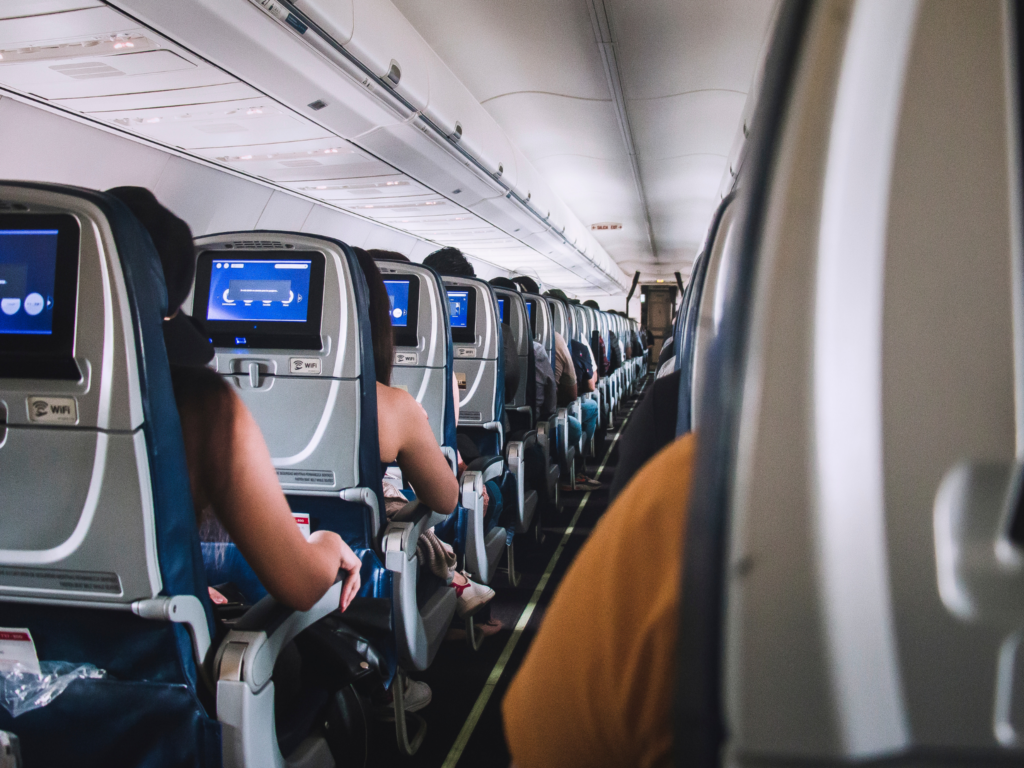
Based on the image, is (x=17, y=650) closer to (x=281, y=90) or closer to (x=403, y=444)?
(x=403, y=444)

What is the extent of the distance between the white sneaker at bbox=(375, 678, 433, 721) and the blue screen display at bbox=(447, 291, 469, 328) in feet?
6.69

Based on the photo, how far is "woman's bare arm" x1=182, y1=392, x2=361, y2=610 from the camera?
1.41 metres

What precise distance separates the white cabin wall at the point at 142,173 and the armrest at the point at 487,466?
2.51 meters

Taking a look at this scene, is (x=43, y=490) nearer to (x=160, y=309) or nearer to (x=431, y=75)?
(x=160, y=309)

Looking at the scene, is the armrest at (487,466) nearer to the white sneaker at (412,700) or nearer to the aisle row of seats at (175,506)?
the aisle row of seats at (175,506)

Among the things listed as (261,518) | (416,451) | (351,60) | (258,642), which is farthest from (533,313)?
(258,642)

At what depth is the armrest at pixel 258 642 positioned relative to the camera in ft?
4.38

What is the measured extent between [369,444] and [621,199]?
1172 centimetres

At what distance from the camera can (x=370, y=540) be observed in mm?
2279

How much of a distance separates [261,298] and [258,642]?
1177 mm

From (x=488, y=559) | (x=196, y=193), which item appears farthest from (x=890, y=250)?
(x=196, y=193)

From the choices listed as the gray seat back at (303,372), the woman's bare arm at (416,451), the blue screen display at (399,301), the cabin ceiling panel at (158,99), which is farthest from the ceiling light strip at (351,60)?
the woman's bare arm at (416,451)

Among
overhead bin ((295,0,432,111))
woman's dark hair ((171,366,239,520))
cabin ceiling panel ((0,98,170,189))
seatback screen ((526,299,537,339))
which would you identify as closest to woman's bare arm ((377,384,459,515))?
woman's dark hair ((171,366,239,520))

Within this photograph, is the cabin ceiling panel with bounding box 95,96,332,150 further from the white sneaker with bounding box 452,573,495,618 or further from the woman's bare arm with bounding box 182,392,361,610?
the woman's bare arm with bounding box 182,392,361,610
